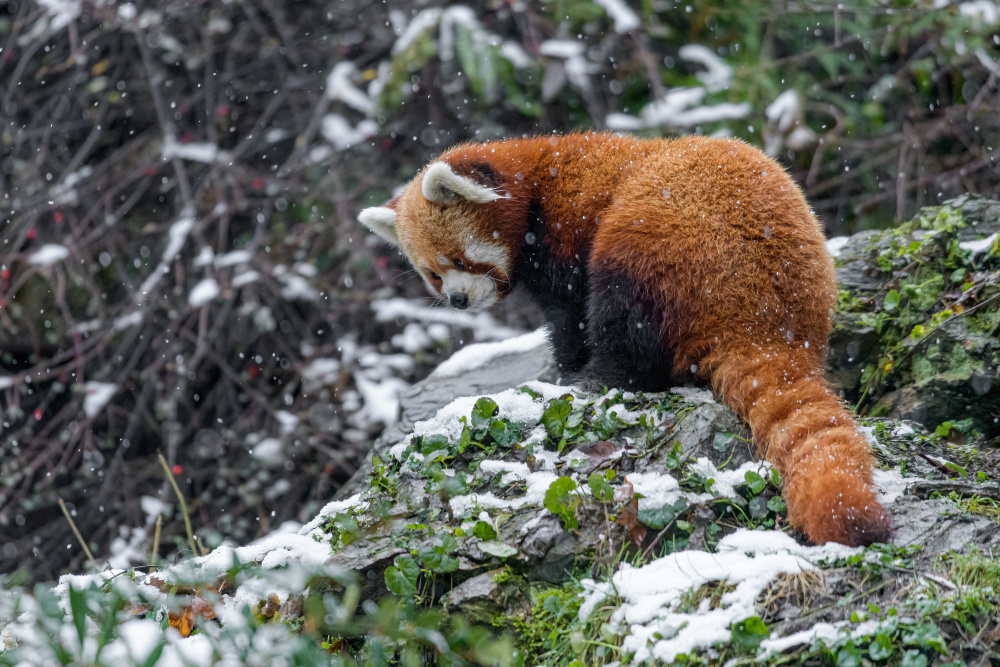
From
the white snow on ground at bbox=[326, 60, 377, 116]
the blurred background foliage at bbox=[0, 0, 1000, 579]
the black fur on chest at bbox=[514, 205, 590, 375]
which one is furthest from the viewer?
the white snow on ground at bbox=[326, 60, 377, 116]

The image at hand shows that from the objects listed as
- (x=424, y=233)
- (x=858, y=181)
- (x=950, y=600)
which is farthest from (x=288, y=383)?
(x=950, y=600)

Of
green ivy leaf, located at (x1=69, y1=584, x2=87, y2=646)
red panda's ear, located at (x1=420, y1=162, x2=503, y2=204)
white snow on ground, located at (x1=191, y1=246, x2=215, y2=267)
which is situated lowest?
white snow on ground, located at (x1=191, y1=246, x2=215, y2=267)

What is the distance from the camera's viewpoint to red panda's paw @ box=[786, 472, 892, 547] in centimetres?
182

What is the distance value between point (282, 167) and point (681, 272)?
4123 millimetres

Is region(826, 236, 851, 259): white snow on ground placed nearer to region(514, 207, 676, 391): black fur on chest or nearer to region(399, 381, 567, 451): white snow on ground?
region(514, 207, 676, 391): black fur on chest

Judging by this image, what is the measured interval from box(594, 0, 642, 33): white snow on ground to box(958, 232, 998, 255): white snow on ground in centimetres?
291

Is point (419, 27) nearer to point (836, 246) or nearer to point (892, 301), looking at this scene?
point (836, 246)

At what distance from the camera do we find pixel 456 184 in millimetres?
3125

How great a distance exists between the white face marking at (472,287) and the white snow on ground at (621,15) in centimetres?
282

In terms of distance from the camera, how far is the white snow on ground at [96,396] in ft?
16.9

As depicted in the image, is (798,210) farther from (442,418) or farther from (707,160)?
(442,418)

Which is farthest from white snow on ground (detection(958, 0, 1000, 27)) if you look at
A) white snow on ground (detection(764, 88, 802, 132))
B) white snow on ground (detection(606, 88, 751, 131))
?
white snow on ground (detection(606, 88, 751, 131))

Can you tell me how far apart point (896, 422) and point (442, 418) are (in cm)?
147

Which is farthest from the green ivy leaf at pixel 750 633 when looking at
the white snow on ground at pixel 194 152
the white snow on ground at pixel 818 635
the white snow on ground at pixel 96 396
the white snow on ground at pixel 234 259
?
the white snow on ground at pixel 194 152
